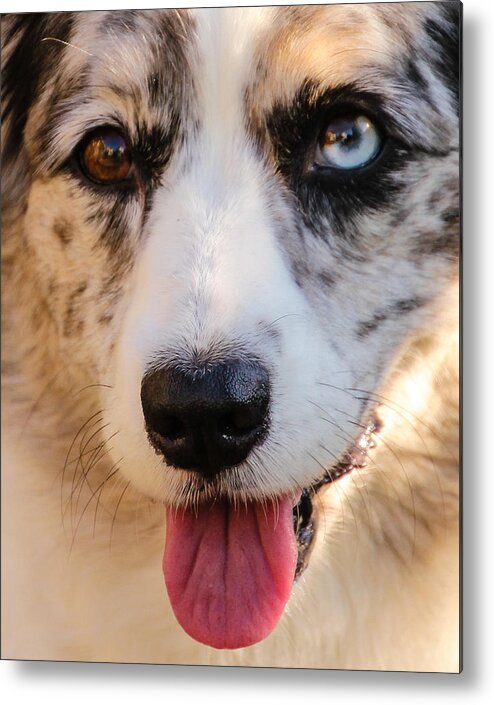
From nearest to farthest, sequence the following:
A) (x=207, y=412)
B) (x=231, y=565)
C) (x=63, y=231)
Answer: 1. (x=207, y=412)
2. (x=231, y=565)
3. (x=63, y=231)

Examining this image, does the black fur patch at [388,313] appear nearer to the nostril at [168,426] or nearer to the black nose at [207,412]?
the black nose at [207,412]

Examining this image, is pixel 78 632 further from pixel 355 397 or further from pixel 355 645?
pixel 355 397

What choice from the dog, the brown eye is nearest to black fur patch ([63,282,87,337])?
the dog

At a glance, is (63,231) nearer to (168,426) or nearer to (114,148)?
(114,148)

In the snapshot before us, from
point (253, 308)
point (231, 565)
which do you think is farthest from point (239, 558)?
point (253, 308)

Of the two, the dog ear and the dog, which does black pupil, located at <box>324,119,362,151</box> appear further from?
the dog ear

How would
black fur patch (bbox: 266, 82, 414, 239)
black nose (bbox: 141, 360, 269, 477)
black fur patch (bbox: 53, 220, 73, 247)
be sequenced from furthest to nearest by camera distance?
black fur patch (bbox: 53, 220, 73, 247) → black fur patch (bbox: 266, 82, 414, 239) → black nose (bbox: 141, 360, 269, 477)
